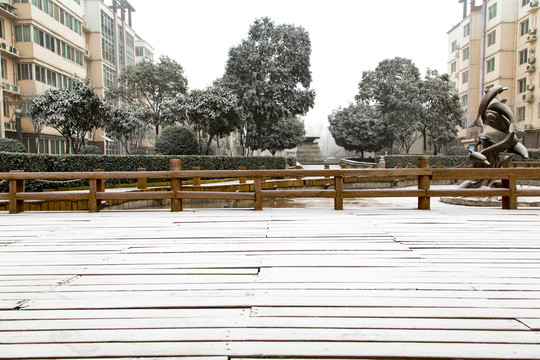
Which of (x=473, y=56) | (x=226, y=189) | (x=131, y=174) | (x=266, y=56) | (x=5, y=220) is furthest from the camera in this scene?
(x=473, y=56)

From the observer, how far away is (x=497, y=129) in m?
12.6

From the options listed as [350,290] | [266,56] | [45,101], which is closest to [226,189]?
[45,101]

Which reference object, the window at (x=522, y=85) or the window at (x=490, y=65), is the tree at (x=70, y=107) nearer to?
the window at (x=522, y=85)

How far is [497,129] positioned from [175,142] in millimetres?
15994

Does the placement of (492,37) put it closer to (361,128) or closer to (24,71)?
(361,128)

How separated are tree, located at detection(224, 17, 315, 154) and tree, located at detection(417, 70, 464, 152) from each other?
12.9 m

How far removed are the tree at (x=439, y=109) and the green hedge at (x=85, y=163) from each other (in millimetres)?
20275

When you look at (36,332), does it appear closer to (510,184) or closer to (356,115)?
(510,184)

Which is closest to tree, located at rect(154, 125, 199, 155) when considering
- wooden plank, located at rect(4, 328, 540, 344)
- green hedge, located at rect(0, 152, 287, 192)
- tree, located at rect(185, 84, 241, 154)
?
tree, located at rect(185, 84, 241, 154)

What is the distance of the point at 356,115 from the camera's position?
4184 centimetres

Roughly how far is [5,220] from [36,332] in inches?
203

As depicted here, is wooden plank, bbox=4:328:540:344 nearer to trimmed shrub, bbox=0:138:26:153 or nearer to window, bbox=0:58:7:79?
trimmed shrub, bbox=0:138:26:153

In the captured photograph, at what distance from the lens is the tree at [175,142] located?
71.9ft

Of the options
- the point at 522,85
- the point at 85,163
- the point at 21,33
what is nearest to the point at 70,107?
the point at 85,163
